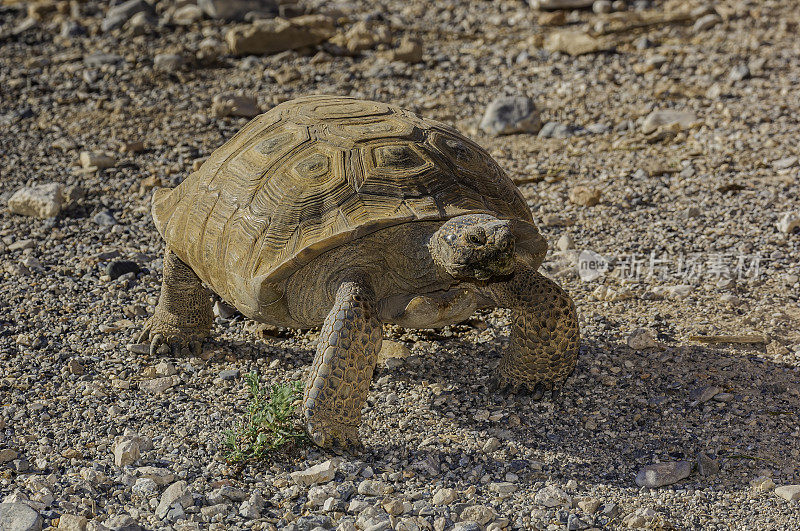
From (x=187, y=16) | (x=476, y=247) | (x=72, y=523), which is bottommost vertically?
(x=72, y=523)

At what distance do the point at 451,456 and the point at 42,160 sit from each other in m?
5.15

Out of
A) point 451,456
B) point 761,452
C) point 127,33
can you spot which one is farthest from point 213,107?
point 761,452

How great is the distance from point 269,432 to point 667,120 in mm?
4949

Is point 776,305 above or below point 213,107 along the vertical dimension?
below

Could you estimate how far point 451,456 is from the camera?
152 inches

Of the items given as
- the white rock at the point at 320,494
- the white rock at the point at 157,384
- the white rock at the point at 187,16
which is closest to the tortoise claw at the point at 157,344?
the white rock at the point at 157,384

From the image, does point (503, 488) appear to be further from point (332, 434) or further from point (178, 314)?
point (178, 314)

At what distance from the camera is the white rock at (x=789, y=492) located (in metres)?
3.49

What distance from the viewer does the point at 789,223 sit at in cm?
567

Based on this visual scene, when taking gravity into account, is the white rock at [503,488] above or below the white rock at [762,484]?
above

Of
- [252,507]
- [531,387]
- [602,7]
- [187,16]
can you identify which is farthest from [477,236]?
[187,16]

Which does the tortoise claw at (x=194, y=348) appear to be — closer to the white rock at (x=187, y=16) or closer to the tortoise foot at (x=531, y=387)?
the tortoise foot at (x=531, y=387)

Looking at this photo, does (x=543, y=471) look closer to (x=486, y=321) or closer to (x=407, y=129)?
(x=486, y=321)

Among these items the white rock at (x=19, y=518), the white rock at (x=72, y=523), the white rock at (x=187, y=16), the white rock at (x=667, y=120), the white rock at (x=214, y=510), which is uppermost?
the white rock at (x=187, y=16)
